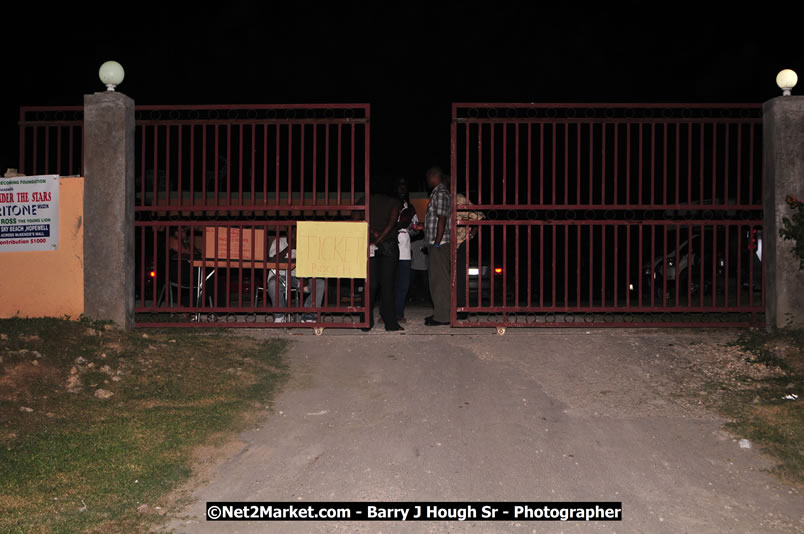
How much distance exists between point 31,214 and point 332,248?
10.7ft

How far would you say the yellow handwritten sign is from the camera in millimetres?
7938

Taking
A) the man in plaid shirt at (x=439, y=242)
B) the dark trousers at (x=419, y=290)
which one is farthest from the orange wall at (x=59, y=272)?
the dark trousers at (x=419, y=290)

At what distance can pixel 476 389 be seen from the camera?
20.5 feet

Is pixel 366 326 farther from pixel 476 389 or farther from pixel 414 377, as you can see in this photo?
pixel 476 389

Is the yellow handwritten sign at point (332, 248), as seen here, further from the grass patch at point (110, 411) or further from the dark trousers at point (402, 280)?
the grass patch at point (110, 411)

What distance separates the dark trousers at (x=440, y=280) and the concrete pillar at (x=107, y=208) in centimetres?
331

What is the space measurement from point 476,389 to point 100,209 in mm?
4435

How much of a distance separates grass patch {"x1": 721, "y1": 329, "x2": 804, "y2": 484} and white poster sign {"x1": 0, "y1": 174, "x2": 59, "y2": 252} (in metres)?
6.84

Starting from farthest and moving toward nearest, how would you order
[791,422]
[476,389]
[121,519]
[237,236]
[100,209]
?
1. [237,236]
2. [100,209]
3. [476,389]
4. [791,422]
5. [121,519]

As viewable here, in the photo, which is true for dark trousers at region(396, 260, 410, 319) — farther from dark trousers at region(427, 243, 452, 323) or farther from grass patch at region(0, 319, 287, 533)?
grass patch at region(0, 319, 287, 533)

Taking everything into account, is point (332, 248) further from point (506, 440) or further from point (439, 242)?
point (506, 440)

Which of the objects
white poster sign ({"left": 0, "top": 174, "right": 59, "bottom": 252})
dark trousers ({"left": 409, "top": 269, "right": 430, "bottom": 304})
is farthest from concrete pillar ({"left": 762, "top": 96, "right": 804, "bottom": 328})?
white poster sign ({"left": 0, "top": 174, "right": 59, "bottom": 252})

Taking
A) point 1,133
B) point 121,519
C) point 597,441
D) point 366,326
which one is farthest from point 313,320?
point 1,133

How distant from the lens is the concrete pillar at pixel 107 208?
7.75 metres
